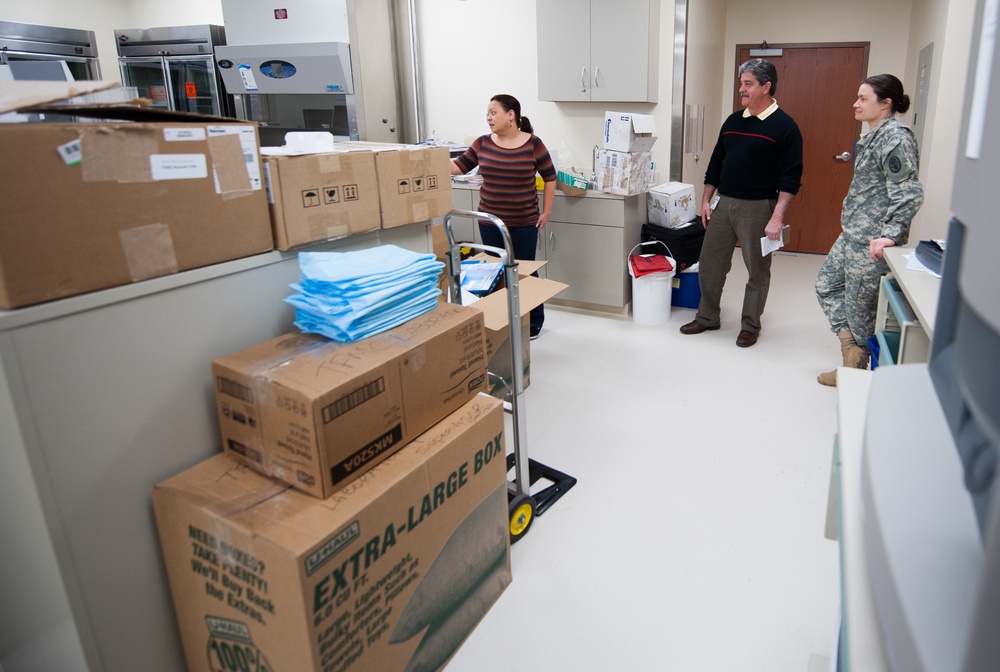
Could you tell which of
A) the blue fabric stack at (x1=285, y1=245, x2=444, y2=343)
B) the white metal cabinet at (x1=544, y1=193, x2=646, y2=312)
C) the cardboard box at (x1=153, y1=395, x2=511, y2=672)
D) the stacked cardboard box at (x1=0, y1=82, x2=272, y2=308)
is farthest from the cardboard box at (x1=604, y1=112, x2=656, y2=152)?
the stacked cardboard box at (x1=0, y1=82, x2=272, y2=308)

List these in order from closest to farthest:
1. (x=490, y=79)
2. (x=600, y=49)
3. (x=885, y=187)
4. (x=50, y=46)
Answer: (x=885, y=187) → (x=600, y=49) → (x=50, y=46) → (x=490, y=79)

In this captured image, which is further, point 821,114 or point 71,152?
point 821,114

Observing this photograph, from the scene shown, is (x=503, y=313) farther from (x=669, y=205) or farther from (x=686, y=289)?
(x=686, y=289)

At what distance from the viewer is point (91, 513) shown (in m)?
1.21

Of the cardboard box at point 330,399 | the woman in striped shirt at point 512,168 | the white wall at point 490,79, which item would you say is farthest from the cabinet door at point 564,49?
the cardboard box at point 330,399

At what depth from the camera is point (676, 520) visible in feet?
7.18

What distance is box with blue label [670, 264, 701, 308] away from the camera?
4297mm

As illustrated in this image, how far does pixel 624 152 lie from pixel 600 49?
700 millimetres

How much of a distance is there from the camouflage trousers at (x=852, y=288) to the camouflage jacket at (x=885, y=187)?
0.08m

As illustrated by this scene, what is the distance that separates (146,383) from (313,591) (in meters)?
0.54

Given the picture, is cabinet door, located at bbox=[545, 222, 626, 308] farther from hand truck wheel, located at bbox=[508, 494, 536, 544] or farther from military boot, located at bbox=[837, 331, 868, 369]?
hand truck wheel, located at bbox=[508, 494, 536, 544]

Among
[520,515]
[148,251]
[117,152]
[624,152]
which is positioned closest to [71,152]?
[117,152]

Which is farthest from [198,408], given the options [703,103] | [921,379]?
[703,103]

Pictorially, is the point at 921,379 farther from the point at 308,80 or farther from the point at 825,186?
the point at 825,186
